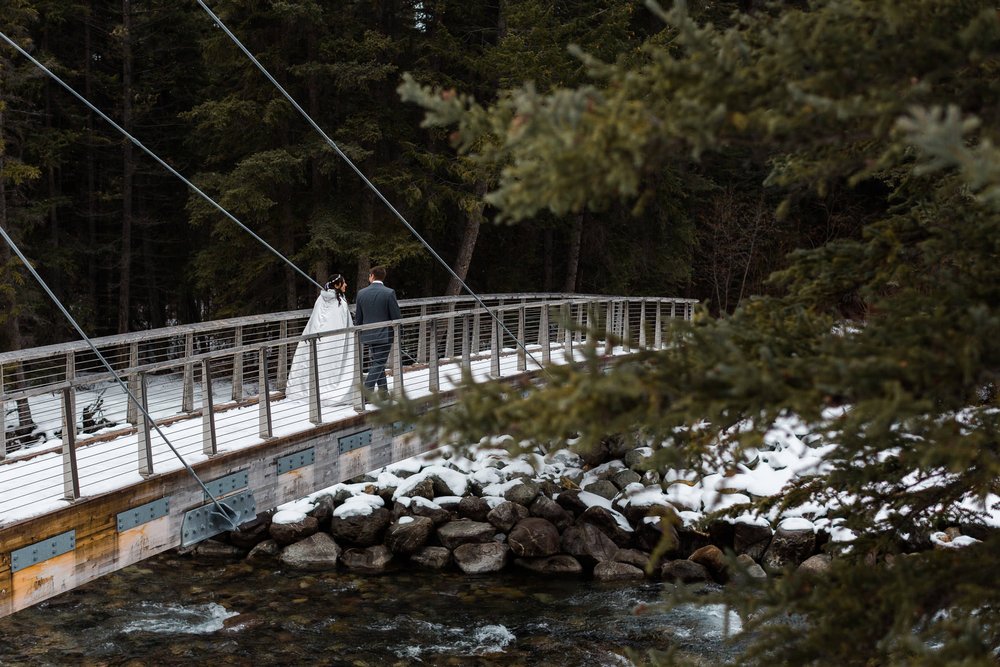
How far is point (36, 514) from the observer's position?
7688mm

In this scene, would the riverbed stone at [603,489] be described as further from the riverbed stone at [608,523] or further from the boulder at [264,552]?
the boulder at [264,552]

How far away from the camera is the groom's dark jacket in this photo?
1223 centimetres

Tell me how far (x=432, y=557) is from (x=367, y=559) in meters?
0.92

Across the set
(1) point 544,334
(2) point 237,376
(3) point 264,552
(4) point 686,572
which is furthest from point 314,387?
(4) point 686,572

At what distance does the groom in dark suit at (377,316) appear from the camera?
39.9 ft

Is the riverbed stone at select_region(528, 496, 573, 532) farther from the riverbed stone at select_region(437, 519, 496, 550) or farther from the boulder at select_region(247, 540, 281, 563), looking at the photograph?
the boulder at select_region(247, 540, 281, 563)

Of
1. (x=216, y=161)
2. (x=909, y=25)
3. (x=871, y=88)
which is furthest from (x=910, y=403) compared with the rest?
(x=216, y=161)

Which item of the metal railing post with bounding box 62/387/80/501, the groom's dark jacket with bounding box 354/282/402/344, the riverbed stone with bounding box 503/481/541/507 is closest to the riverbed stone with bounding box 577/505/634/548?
the riverbed stone with bounding box 503/481/541/507

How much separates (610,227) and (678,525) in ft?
43.3

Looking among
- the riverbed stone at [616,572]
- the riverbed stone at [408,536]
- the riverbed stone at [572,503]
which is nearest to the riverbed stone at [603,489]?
the riverbed stone at [572,503]

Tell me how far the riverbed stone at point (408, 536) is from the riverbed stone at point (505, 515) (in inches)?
40.6

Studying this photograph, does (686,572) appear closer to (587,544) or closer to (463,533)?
(587,544)

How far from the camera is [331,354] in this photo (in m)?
12.3

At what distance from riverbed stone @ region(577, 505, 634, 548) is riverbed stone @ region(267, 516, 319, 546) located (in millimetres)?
4138
